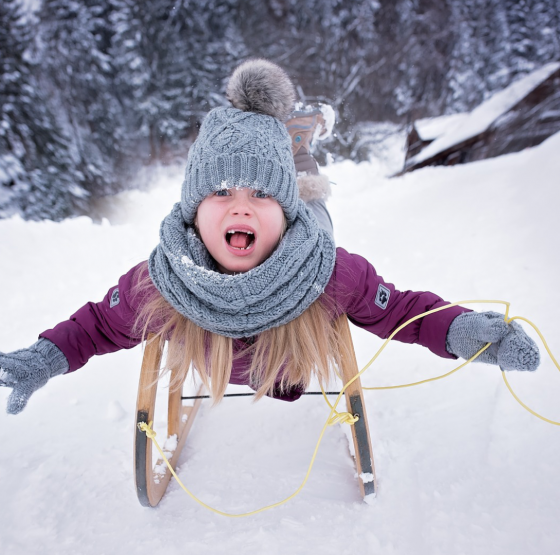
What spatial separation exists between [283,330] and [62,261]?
2757 mm

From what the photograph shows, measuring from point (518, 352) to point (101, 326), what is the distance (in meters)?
1.14

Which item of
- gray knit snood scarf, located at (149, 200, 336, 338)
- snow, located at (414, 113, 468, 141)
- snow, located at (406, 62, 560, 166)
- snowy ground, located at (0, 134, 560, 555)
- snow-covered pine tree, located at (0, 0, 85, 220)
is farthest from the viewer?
snow, located at (414, 113, 468, 141)

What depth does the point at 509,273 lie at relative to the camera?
102 inches

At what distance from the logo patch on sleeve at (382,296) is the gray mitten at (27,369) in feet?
3.08

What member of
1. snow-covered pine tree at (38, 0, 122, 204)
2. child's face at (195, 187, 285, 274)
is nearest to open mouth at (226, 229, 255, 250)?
child's face at (195, 187, 285, 274)

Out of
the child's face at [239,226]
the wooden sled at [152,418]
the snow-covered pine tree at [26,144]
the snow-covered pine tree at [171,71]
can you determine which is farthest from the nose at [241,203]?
the snow-covered pine tree at [171,71]

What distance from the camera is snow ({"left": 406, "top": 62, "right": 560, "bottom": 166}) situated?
5.93 m

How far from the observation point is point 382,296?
1164mm

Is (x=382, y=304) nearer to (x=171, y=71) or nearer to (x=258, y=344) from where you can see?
(x=258, y=344)

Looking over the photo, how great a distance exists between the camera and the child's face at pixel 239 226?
102 centimetres

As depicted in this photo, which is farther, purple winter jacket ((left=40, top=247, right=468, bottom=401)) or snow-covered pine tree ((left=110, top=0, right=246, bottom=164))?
snow-covered pine tree ((left=110, top=0, right=246, bottom=164))

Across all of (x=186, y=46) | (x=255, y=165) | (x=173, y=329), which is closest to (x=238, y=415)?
(x=173, y=329)

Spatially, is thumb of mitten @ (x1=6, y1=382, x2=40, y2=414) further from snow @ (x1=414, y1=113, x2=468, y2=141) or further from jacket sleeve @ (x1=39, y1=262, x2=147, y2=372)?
snow @ (x1=414, y1=113, x2=468, y2=141)

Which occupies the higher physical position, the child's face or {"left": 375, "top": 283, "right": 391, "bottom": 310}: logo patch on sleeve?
the child's face
